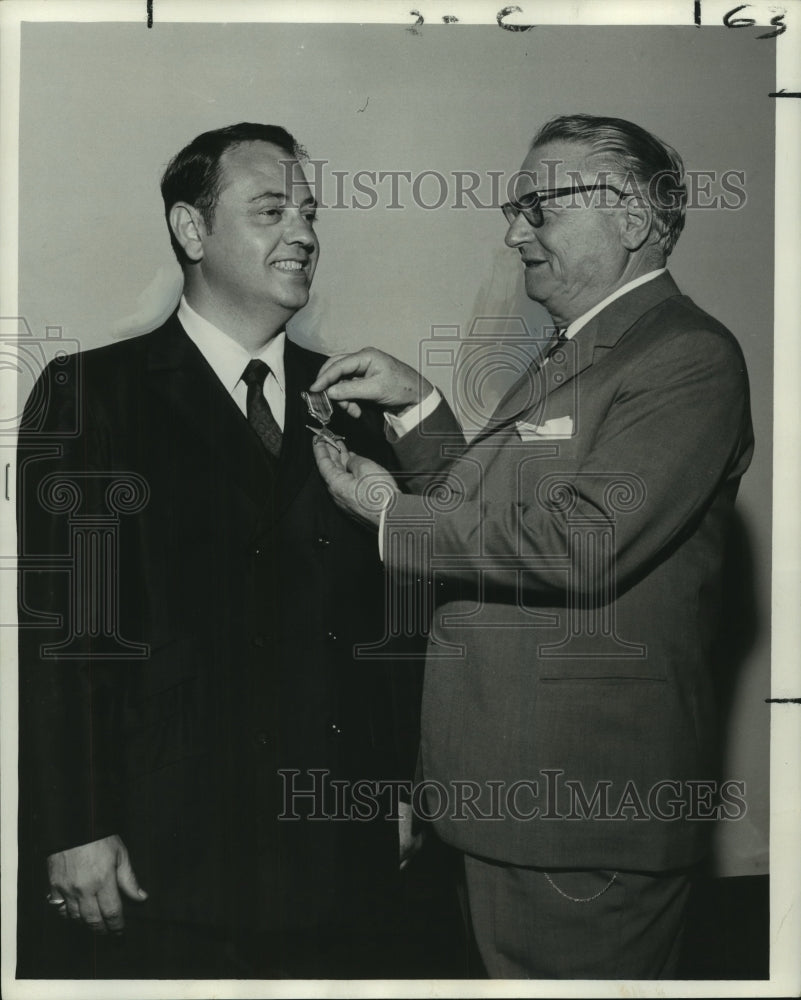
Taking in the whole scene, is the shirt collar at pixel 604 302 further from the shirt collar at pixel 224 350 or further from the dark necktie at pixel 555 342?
the shirt collar at pixel 224 350

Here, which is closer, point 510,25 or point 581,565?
point 581,565

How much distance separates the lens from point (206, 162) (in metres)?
2.60

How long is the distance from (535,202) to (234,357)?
0.82 m

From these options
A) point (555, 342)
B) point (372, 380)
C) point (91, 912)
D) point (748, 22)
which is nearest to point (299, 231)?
point (372, 380)

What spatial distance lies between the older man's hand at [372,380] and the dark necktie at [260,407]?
0.13 m

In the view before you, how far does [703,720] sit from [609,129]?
4.72 feet

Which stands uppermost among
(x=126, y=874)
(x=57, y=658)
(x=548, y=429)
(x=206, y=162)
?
(x=206, y=162)

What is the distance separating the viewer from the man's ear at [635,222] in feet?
8.48

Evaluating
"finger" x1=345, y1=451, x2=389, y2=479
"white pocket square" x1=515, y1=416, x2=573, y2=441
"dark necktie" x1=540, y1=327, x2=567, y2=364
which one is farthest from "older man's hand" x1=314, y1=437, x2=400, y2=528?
"dark necktie" x1=540, y1=327, x2=567, y2=364

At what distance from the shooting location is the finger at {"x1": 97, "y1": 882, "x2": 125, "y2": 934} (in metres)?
2.61

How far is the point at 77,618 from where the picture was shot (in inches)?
102

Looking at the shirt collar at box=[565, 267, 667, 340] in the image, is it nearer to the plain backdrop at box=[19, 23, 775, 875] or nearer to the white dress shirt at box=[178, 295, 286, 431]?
the plain backdrop at box=[19, 23, 775, 875]

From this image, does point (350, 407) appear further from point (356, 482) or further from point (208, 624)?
point (208, 624)

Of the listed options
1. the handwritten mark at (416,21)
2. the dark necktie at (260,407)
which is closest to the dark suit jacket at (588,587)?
the dark necktie at (260,407)
